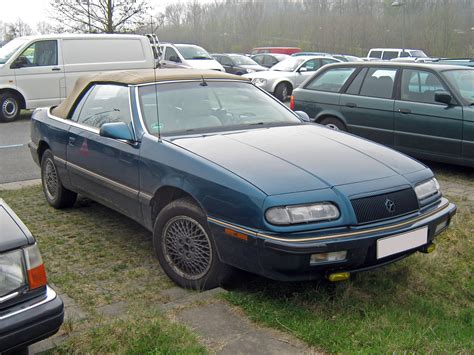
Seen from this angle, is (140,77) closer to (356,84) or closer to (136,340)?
(136,340)

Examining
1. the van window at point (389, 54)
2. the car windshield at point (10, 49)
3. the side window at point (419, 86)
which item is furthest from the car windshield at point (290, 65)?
the van window at point (389, 54)

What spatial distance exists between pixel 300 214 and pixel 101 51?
11.6m

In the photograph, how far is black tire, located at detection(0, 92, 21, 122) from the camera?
13.0m

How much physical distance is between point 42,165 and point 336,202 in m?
3.91

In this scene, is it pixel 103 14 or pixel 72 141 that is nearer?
pixel 72 141

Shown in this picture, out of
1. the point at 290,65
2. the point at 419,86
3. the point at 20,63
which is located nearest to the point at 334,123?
the point at 419,86

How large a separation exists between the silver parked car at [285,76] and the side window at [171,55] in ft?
9.72

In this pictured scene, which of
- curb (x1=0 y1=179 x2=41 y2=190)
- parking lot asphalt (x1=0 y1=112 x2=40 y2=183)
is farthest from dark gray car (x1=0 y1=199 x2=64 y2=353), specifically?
parking lot asphalt (x1=0 y1=112 x2=40 y2=183)

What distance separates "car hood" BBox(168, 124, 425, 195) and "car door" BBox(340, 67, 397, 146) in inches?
135

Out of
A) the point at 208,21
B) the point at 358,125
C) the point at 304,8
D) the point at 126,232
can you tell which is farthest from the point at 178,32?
the point at 126,232

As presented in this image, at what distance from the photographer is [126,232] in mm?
5297

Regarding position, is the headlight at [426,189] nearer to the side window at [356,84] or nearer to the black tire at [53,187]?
the black tire at [53,187]

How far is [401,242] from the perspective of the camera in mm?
3537

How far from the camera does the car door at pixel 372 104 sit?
7.87 meters
